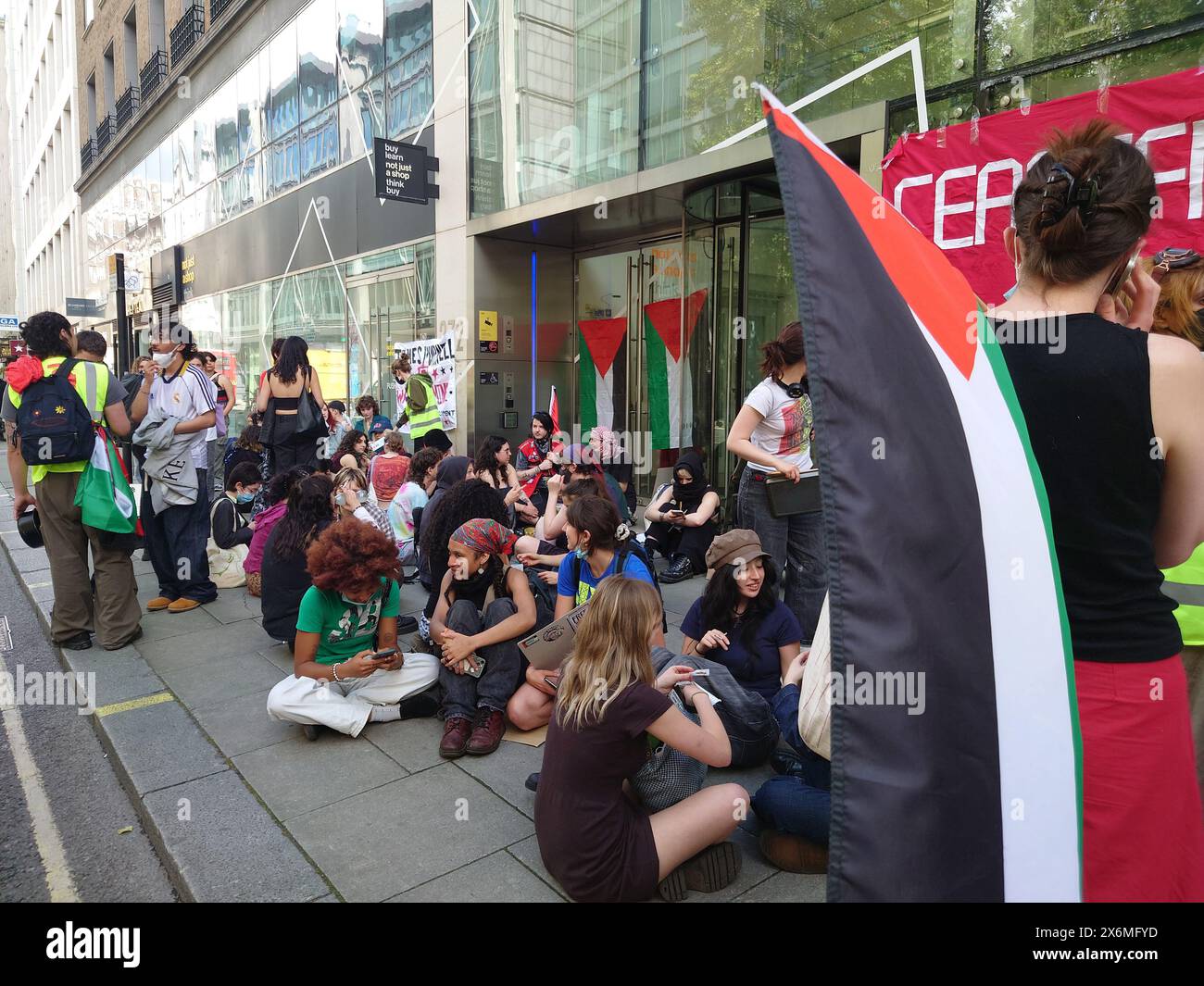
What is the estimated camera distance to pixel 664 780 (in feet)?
9.62

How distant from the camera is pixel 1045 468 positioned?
4.40 ft

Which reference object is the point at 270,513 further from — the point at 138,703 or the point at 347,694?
the point at 347,694

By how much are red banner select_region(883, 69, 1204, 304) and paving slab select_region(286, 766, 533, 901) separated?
4497 mm

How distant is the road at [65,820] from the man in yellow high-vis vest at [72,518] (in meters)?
0.70

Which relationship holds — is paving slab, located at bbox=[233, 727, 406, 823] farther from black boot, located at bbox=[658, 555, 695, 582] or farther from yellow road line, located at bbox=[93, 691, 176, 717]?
black boot, located at bbox=[658, 555, 695, 582]

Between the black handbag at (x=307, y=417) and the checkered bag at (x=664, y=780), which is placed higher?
the black handbag at (x=307, y=417)

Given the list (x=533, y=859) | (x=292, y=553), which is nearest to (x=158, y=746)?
(x=292, y=553)

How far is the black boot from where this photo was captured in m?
7.03

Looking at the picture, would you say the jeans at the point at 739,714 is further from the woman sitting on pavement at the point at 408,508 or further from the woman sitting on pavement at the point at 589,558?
the woman sitting on pavement at the point at 408,508

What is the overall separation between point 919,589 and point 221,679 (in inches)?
193

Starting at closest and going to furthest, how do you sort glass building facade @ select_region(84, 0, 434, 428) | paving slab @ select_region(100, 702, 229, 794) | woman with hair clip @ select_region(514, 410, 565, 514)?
paving slab @ select_region(100, 702, 229, 794) → woman with hair clip @ select_region(514, 410, 565, 514) → glass building facade @ select_region(84, 0, 434, 428)

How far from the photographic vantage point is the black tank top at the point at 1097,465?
4.35 ft

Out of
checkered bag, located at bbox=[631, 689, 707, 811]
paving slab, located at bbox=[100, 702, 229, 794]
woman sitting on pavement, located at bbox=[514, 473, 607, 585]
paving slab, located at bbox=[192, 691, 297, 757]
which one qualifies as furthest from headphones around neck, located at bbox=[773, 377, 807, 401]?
paving slab, located at bbox=[100, 702, 229, 794]
